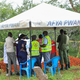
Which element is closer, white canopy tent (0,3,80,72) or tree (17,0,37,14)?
white canopy tent (0,3,80,72)

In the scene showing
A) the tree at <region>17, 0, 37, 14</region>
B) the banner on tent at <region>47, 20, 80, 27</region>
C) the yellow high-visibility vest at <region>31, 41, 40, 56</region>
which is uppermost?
the tree at <region>17, 0, 37, 14</region>

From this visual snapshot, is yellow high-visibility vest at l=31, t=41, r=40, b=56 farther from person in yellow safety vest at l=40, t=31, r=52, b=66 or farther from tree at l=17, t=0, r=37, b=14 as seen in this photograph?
tree at l=17, t=0, r=37, b=14

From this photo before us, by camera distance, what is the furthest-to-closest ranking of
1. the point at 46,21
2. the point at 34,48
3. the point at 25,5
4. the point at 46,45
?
1. the point at 25,5
2. the point at 46,45
3. the point at 34,48
4. the point at 46,21

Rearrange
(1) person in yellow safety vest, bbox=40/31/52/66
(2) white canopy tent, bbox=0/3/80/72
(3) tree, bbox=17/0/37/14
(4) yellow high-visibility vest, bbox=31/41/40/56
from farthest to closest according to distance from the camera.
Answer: (3) tree, bbox=17/0/37/14 → (1) person in yellow safety vest, bbox=40/31/52/66 → (4) yellow high-visibility vest, bbox=31/41/40/56 → (2) white canopy tent, bbox=0/3/80/72

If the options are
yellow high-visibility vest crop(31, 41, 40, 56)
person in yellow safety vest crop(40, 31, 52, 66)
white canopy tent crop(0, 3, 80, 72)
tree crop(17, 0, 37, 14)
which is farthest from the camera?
tree crop(17, 0, 37, 14)

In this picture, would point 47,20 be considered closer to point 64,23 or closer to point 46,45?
point 64,23

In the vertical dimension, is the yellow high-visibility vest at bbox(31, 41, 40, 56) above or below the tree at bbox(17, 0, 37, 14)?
below

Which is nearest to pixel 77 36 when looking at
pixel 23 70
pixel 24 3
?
pixel 24 3

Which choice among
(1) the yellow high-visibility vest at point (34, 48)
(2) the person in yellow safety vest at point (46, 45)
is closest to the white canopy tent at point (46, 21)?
(1) the yellow high-visibility vest at point (34, 48)

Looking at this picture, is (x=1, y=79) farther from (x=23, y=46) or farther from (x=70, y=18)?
(x=70, y=18)

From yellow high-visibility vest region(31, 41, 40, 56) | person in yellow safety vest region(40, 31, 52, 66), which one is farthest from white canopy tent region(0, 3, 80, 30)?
person in yellow safety vest region(40, 31, 52, 66)

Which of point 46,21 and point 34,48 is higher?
point 46,21

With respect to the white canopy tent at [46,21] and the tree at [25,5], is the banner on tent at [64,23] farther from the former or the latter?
the tree at [25,5]

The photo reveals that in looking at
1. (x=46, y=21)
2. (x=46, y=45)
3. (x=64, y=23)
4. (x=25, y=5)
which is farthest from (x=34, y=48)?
(x=25, y=5)
